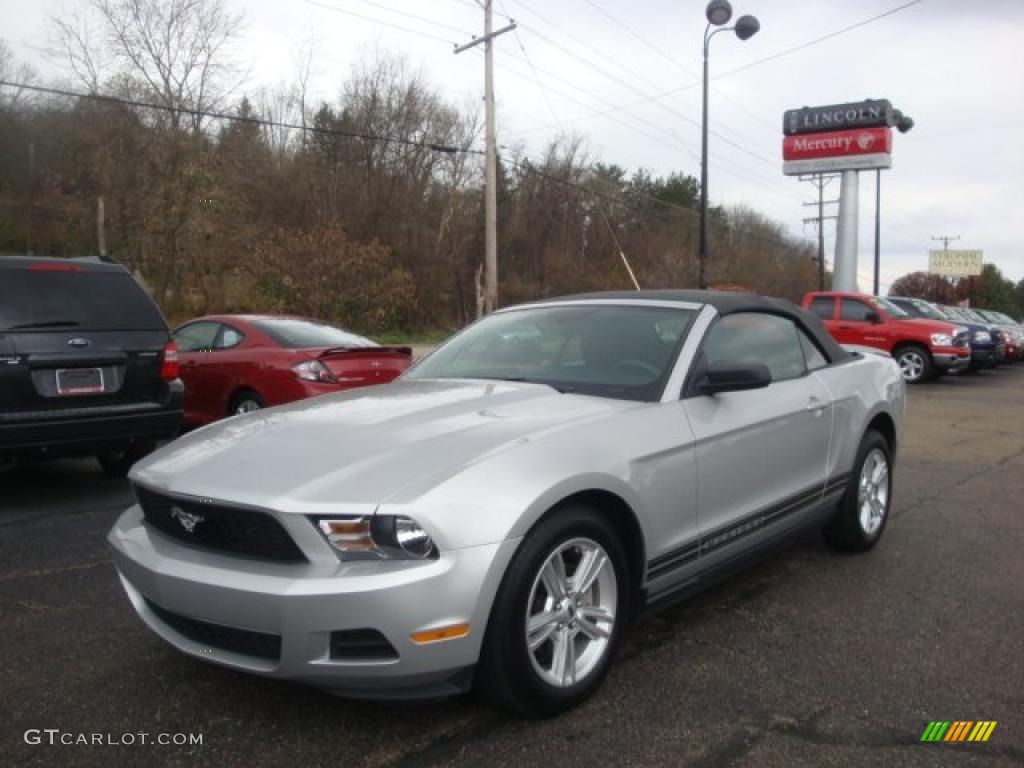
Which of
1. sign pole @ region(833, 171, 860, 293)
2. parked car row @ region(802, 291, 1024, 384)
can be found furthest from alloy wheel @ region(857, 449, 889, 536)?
sign pole @ region(833, 171, 860, 293)

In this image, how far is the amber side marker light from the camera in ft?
8.00

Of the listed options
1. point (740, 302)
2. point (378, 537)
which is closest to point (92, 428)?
point (378, 537)

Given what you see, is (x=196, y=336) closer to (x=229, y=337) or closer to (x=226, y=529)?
(x=229, y=337)

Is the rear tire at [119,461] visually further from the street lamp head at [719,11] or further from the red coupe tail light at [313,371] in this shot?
the street lamp head at [719,11]

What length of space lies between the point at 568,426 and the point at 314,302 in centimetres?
2295

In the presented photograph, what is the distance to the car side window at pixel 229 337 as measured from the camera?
8.46 m

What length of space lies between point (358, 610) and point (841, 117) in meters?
→ 38.8

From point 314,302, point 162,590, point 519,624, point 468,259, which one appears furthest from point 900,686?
point 468,259

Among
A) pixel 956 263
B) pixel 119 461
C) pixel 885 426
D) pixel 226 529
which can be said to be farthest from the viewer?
pixel 956 263

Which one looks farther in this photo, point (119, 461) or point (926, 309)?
point (926, 309)

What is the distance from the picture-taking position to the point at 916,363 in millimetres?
16391

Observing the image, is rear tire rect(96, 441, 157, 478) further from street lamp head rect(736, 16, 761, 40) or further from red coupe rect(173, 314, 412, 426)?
street lamp head rect(736, 16, 761, 40)

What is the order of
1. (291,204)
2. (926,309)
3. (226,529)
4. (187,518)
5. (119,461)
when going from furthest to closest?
(291,204)
(926,309)
(119,461)
(187,518)
(226,529)

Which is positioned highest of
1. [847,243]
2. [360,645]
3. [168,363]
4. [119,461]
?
[847,243]
